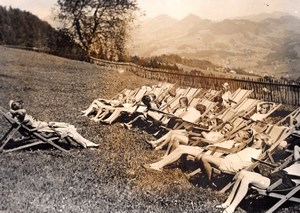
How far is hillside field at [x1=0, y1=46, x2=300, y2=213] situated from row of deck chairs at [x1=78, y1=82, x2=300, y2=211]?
0.37 meters

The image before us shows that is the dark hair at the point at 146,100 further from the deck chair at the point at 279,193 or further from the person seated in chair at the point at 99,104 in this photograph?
the deck chair at the point at 279,193

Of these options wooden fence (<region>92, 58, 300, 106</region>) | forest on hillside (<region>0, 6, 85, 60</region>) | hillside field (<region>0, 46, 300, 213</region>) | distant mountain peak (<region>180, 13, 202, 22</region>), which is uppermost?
distant mountain peak (<region>180, 13, 202, 22</region>)

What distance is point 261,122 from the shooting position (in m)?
4.74

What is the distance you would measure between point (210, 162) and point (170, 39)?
138 cm

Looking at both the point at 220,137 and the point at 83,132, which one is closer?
the point at 220,137

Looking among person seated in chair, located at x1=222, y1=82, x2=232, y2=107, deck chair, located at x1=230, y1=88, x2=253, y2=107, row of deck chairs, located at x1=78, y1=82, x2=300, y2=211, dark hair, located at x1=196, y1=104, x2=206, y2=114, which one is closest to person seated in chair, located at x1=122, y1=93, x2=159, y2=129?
row of deck chairs, located at x1=78, y1=82, x2=300, y2=211

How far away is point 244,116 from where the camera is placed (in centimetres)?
479

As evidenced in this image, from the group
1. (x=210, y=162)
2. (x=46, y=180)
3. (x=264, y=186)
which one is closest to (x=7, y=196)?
(x=46, y=180)

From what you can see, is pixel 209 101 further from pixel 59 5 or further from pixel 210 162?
pixel 59 5

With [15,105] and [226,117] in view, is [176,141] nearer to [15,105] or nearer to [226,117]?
[226,117]

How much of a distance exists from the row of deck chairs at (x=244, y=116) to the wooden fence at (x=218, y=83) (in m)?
0.13

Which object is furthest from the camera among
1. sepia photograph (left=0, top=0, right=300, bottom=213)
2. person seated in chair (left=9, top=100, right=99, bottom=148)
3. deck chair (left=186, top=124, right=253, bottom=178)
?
person seated in chair (left=9, top=100, right=99, bottom=148)

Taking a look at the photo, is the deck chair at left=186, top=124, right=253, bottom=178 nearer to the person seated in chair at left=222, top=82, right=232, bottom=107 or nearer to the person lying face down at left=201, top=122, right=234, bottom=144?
the person lying face down at left=201, top=122, right=234, bottom=144

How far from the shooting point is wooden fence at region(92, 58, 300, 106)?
4582 millimetres
